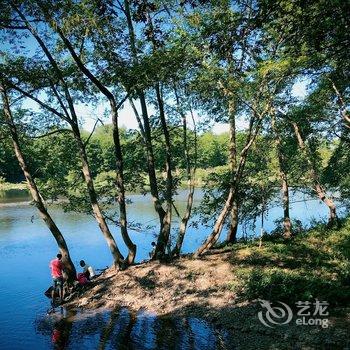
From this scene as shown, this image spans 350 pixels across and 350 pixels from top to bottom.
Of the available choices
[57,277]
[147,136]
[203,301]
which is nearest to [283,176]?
[147,136]

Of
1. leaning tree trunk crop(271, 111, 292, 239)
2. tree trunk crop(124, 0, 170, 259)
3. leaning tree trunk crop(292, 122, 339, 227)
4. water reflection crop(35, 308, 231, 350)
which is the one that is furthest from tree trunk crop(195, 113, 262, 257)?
water reflection crop(35, 308, 231, 350)

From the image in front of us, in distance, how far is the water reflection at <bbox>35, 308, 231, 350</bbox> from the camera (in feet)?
44.0

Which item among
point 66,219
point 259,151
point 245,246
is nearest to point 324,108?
point 259,151

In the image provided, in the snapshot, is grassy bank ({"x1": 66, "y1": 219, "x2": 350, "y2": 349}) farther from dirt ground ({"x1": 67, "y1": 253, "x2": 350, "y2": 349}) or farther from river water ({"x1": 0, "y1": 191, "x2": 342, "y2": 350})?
river water ({"x1": 0, "y1": 191, "x2": 342, "y2": 350})

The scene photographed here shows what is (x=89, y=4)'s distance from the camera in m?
14.6

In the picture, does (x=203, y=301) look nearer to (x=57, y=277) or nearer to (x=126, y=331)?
(x=126, y=331)

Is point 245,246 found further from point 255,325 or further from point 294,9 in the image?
point 294,9

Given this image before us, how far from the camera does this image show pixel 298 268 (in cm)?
1748

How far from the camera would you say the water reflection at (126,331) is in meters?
13.4

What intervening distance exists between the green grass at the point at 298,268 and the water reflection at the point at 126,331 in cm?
256

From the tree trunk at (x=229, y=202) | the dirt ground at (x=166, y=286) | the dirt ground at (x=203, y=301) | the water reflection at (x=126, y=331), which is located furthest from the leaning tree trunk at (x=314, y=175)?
the water reflection at (x=126, y=331)

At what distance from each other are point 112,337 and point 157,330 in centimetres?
161

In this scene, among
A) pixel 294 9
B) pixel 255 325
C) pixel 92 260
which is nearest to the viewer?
pixel 294 9

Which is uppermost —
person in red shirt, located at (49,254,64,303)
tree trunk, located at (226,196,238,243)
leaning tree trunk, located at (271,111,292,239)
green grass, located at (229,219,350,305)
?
leaning tree trunk, located at (271,111,292,239)
